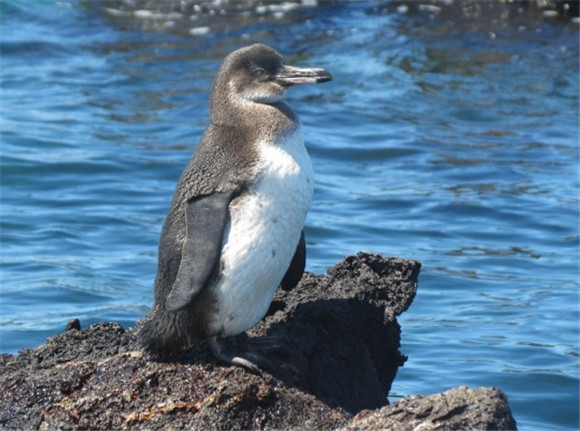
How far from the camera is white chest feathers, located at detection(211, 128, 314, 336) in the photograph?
5324mm

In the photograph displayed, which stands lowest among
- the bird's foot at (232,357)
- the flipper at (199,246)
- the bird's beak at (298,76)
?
the bird's foot at (232,357)

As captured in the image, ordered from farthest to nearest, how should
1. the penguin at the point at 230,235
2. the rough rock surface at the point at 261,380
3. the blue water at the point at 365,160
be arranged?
1. the blue water at the point at 365,160
2. the penguin at the point at 230,235
3. the rough rock surface at the point at 261,380

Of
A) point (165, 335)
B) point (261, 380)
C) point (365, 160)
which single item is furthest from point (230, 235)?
point (365, 160)

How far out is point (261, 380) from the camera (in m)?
5.11

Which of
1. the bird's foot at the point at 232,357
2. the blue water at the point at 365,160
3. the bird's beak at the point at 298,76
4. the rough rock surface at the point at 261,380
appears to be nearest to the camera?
the rough rock surface at the point at 261,380

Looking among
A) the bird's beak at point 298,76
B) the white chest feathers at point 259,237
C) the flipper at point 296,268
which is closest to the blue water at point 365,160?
the flipper at point 296,268

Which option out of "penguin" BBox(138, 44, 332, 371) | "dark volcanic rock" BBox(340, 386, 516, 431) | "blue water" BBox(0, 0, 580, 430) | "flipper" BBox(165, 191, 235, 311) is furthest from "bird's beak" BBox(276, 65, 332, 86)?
"blue water" BBox(0, 0, 580, 430)

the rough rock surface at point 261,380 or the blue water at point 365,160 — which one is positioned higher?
the rough rock surface at point 261,380

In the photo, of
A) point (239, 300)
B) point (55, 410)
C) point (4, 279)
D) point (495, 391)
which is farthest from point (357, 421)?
point (4, 279)

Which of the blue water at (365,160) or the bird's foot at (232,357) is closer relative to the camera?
the bird's foot at (232,357)

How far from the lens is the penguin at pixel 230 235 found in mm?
5289

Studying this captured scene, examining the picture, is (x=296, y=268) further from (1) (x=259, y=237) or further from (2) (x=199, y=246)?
(2) (x=199, y=246)

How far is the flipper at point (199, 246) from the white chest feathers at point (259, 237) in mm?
72

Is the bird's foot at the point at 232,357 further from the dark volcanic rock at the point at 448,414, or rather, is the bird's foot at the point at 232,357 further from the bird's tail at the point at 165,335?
the dark volcanic rock at the point at 448,414
